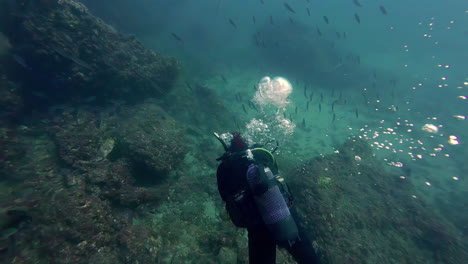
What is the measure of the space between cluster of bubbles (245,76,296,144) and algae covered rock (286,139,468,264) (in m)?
3.75

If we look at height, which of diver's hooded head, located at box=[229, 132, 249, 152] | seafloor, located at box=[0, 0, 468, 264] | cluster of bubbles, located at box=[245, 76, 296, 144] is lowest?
seafloor, located at box=[0, 0, 468, 264]

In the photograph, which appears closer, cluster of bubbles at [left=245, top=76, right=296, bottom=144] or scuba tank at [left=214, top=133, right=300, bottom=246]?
scuba tank at [left=214, top=133, right=300, bottom=246]

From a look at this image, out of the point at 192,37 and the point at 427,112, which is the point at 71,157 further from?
the point at 192,37

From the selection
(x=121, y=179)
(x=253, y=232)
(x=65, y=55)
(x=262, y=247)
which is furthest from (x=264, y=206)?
(x=65, y=55)

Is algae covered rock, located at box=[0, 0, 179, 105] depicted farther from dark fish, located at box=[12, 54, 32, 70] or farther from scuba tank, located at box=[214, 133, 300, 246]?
scuba tank, located at box=[214, 133, 300, 246]

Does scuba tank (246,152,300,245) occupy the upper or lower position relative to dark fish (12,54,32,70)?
upper

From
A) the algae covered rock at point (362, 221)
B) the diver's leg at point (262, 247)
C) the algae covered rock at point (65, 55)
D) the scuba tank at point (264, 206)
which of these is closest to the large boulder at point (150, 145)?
the algae covered rock at point (65, 55)

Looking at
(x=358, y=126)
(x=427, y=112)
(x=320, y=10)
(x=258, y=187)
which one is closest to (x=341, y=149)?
(x=358, y=126)

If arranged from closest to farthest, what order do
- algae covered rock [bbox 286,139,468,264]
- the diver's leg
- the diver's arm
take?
the diver's leg < the diver's arm < algae covered rock [bbox 286,139,468,264]

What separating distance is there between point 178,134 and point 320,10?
10853 cm

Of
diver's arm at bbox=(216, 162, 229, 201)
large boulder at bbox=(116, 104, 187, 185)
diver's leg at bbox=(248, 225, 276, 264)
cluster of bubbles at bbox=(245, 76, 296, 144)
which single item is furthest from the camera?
cluster of bubbles at bbox=(245, 76, 296, 144)

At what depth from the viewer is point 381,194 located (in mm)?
10336

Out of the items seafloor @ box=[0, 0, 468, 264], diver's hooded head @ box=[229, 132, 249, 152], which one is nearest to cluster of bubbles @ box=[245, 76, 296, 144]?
seafloor @ box=[0, 0, 468, 264]

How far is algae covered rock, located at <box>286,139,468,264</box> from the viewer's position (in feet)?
23.1
